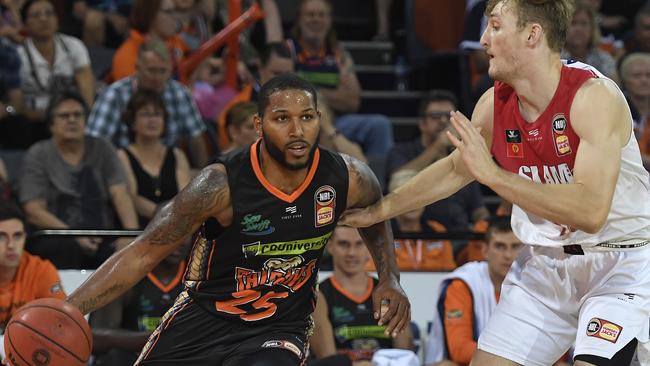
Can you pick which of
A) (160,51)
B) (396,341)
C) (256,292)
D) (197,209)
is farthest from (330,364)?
(160,51)

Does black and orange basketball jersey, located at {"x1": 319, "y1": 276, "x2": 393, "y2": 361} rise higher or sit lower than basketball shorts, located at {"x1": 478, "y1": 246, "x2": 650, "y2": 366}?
lower

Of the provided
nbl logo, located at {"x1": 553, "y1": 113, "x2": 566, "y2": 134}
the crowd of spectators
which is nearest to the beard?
nbl logo, located at {"x1": 553, "y1": 113, "x2": 566, "y2": 134}

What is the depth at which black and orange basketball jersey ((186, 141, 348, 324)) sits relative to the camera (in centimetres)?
502

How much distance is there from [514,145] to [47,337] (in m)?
2.14

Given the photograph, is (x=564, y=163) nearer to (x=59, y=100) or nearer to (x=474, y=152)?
(x=474, y=152)

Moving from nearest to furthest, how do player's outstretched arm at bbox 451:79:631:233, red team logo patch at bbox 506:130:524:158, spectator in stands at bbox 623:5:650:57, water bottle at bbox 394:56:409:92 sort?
1. player's outstretched arm at bbox 451:79:631:233
2. red team logo patch at bbox 506:130:524:158
3. spectator in stands at bbox 623:5:650:57
4. water bottle at bbox 394:56:409:92

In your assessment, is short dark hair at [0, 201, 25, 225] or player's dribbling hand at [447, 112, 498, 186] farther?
short dark hair at [0, 201, 25, 225]

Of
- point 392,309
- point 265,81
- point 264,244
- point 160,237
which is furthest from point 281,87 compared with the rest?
point 265,81

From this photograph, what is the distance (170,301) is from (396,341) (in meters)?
1.45

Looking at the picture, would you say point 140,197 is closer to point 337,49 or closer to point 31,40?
point 31,40

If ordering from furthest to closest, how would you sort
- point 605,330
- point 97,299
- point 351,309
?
point 351,309, point 97,299, point 605,330

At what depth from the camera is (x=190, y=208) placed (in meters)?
4.89

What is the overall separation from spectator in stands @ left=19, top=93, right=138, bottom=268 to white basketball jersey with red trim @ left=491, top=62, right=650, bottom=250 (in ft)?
12.5

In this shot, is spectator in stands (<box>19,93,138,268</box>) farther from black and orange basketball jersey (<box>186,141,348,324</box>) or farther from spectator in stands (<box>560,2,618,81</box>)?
spectator in stands (<box>560,2,618,81</box>)
